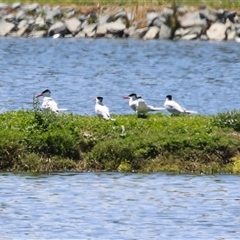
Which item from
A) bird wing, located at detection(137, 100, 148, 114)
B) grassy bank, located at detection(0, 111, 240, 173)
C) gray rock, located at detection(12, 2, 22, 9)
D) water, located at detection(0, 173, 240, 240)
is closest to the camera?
water, located at detection(0, 173, 240, 240)

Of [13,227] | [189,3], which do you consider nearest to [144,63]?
[189,3]

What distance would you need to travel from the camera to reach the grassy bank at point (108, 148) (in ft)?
67.2

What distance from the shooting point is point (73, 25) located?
60.5 meters

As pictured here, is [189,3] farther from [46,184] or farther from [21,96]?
[46,184]

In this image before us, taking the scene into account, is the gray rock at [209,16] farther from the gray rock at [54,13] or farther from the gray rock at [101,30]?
the gray rock at [54,13]

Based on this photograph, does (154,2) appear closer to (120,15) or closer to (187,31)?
(120,15)

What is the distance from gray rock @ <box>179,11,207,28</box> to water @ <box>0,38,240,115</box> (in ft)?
3.40

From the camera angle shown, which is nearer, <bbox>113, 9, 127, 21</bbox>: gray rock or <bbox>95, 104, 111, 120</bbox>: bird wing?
<bbox>95, 104, 111, 120</bbox>: bird wing

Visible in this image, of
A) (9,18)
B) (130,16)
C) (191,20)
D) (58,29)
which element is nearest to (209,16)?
(191,20)

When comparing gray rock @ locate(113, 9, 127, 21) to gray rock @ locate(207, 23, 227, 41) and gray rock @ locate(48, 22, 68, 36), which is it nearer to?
gray rock @ locate(48, 22, 68, 36)

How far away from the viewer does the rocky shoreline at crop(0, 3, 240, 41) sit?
5894 centimetres

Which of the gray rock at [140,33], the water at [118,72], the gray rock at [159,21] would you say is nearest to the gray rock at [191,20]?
the gray rock at [159,21]

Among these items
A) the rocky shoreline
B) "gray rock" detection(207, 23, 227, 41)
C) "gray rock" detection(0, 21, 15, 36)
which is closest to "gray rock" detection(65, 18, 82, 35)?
the rocky shoreline

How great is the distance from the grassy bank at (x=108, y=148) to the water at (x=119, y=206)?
249 millimetres
